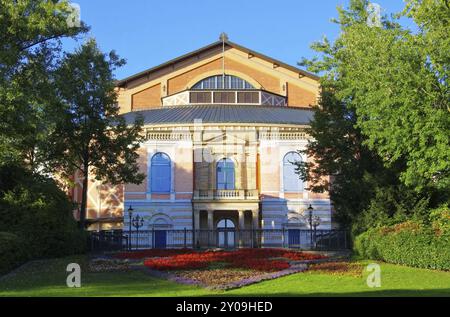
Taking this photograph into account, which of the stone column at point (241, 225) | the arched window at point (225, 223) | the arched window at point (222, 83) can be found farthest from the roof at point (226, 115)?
the arched window at point (225, 223)

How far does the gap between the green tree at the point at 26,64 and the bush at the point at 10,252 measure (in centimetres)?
367

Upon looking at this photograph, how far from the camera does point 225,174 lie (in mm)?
53406

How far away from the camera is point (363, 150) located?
3453cm

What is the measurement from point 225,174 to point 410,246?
101 ft

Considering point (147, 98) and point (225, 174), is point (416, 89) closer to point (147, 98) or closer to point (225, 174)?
point (225, 174)

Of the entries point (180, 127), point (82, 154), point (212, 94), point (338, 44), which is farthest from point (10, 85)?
point (212, 94)

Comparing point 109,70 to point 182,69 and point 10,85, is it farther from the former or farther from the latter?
point 182,69

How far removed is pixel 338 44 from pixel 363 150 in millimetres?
6703

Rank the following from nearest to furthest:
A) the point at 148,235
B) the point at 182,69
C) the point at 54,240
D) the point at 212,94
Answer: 1. the point at 54,240
2. the point at 148,235
3. the point at 212,94
4. the point at 182,69

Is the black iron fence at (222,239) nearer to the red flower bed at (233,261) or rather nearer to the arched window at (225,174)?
the arched window at (225,174)

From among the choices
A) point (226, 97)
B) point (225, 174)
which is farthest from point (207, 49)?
point (225, 174)

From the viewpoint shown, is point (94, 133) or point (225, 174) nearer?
point (94, 133)

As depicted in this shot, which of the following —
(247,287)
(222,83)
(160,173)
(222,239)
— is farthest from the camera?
(222,83)

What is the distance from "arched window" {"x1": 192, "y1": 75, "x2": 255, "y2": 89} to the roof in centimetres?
738
